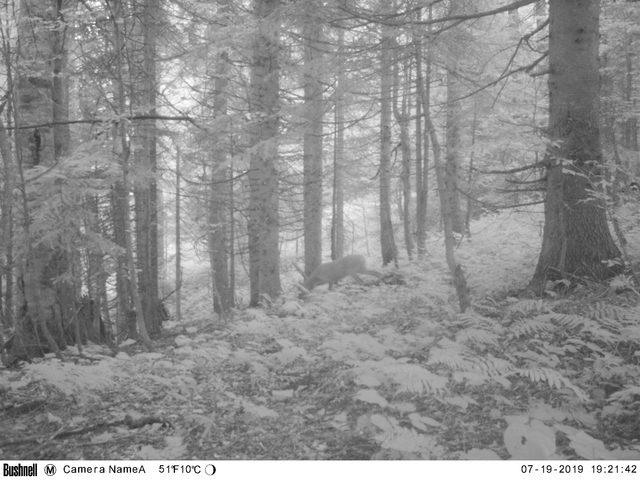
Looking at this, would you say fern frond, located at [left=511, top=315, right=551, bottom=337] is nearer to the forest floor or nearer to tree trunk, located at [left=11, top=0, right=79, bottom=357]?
the forest floor

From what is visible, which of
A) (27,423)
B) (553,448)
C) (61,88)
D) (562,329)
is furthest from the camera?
(61,88)

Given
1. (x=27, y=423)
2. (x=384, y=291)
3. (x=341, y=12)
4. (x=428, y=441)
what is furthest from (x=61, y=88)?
(x=428, y=441)

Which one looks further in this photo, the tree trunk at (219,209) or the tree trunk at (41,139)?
the tree trunk at (219,209)

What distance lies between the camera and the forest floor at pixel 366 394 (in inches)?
118

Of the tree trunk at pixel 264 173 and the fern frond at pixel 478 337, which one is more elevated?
the tree trunk at pixel 264 173

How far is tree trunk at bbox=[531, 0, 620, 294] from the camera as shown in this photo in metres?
5.79

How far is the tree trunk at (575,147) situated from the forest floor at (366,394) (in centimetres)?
52

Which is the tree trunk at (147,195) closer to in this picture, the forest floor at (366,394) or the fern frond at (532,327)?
the forest floor at (366,394)

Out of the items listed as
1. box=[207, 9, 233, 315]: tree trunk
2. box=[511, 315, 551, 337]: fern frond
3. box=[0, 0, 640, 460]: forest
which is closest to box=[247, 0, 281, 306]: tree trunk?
box=[0, 0, 640, 460]: forest

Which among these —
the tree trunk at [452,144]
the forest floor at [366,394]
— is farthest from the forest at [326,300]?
the tree trunk at [452,144]

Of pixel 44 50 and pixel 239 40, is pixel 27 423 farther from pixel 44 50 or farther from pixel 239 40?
pixel 239 40

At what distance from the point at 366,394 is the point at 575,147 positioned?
455 cm

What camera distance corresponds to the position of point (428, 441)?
280cm

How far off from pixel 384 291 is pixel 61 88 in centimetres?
604
